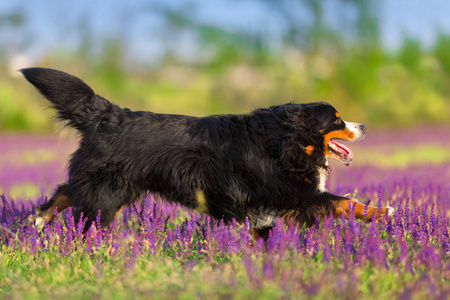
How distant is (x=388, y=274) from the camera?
2.78m

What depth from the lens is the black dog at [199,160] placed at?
398 cm

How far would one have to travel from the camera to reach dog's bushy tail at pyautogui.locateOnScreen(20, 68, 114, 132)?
4039mm

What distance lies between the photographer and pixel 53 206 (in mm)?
4387

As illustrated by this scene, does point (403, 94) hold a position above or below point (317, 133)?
above

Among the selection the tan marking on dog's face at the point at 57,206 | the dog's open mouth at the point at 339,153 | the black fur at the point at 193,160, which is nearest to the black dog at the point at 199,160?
the black fur at the point at 193,160

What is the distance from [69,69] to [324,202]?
20235 mm

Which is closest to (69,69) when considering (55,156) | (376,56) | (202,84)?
(202,84)

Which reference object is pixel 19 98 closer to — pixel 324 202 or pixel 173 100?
pixel 173 100

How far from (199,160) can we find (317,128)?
913 mm

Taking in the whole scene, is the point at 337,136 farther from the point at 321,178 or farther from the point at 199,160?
the point at 199,160

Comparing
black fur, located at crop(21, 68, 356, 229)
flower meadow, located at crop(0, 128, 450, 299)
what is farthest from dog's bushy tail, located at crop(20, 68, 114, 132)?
flower meadow, located at crop(0, 128, 450, 299)

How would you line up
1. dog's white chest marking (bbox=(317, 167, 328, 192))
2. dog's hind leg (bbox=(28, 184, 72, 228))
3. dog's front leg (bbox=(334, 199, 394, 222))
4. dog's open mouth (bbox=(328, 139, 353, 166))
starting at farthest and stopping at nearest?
dog's hind leg (bbox=(28, 184, 72, 228)), dog's open mouth (bbox=(328, 139, 353, 166)), dog's white chest marking (bbox=(317, 167, 328, 192)), dog's front leg (bbox=(334, 199, 394, 222))

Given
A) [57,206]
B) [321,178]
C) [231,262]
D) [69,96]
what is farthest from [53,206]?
[321,178]

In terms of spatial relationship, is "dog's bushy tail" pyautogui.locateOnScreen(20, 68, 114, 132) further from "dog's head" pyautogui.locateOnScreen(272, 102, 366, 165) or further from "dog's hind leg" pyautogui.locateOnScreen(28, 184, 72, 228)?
"dog's head" pyautogui.locateOnScreen(272, 102, 366, 165)
